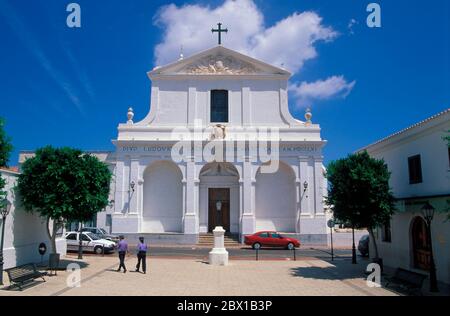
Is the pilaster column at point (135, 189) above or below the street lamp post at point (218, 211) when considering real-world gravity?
above

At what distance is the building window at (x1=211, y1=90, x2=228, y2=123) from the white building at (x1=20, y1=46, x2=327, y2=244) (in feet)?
0.28

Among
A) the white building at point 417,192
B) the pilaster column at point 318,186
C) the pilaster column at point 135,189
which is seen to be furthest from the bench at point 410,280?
the pilaster column at point 135,189

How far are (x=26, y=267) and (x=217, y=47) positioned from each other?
77.9ft

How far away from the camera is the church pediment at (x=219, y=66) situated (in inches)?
1255

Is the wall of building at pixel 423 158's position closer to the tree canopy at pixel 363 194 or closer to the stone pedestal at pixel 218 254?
the tree canopy at pixel 363 194

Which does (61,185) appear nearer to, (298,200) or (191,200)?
(191,200)

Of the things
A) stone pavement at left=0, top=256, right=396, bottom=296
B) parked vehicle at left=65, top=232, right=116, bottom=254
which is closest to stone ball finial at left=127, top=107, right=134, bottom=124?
parked vehicle at left=65, top=232, right=116, bottom=254

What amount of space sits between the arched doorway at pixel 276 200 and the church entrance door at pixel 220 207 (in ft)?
8.38

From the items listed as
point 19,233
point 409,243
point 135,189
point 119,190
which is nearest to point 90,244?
point 119,190

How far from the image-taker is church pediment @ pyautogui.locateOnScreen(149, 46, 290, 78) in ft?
105

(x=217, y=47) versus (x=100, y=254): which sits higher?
(x=217, y=47)

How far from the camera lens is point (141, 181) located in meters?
29.9
